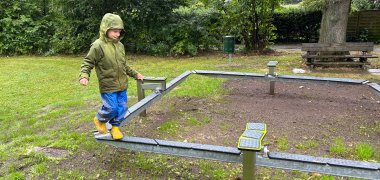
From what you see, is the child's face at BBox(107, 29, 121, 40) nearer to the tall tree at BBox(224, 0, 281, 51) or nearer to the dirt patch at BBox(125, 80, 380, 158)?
Answer: the dirt patch at BBox(125, 80, 380, 158)

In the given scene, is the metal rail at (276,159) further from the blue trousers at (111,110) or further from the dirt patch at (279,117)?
the dirt patch at (279,117)

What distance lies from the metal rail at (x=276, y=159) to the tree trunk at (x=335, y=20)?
25.1 ft

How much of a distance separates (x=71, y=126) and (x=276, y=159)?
3.33m

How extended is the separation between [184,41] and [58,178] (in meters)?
9.56

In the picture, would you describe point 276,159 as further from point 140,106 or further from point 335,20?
point 335,20

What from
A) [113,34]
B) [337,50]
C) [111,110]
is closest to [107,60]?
[113,34]

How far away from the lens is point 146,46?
13.2 m

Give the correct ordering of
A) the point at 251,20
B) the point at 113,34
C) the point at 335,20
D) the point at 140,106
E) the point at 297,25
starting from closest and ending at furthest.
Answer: the point at 113,34, the point at 140,106, the point at 335,20, the point at 251,20, the point at 297,25

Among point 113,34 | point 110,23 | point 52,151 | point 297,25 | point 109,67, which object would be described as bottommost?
point 52,151

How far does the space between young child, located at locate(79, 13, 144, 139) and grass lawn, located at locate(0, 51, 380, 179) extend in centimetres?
48

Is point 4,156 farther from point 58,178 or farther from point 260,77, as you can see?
point 260,77

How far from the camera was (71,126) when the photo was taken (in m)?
5.21

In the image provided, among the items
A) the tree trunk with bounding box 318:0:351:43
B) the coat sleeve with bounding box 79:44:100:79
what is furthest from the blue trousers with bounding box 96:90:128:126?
the tree trunk with bounding box 318:0:351:43

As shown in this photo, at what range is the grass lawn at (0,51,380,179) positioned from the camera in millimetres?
3760
